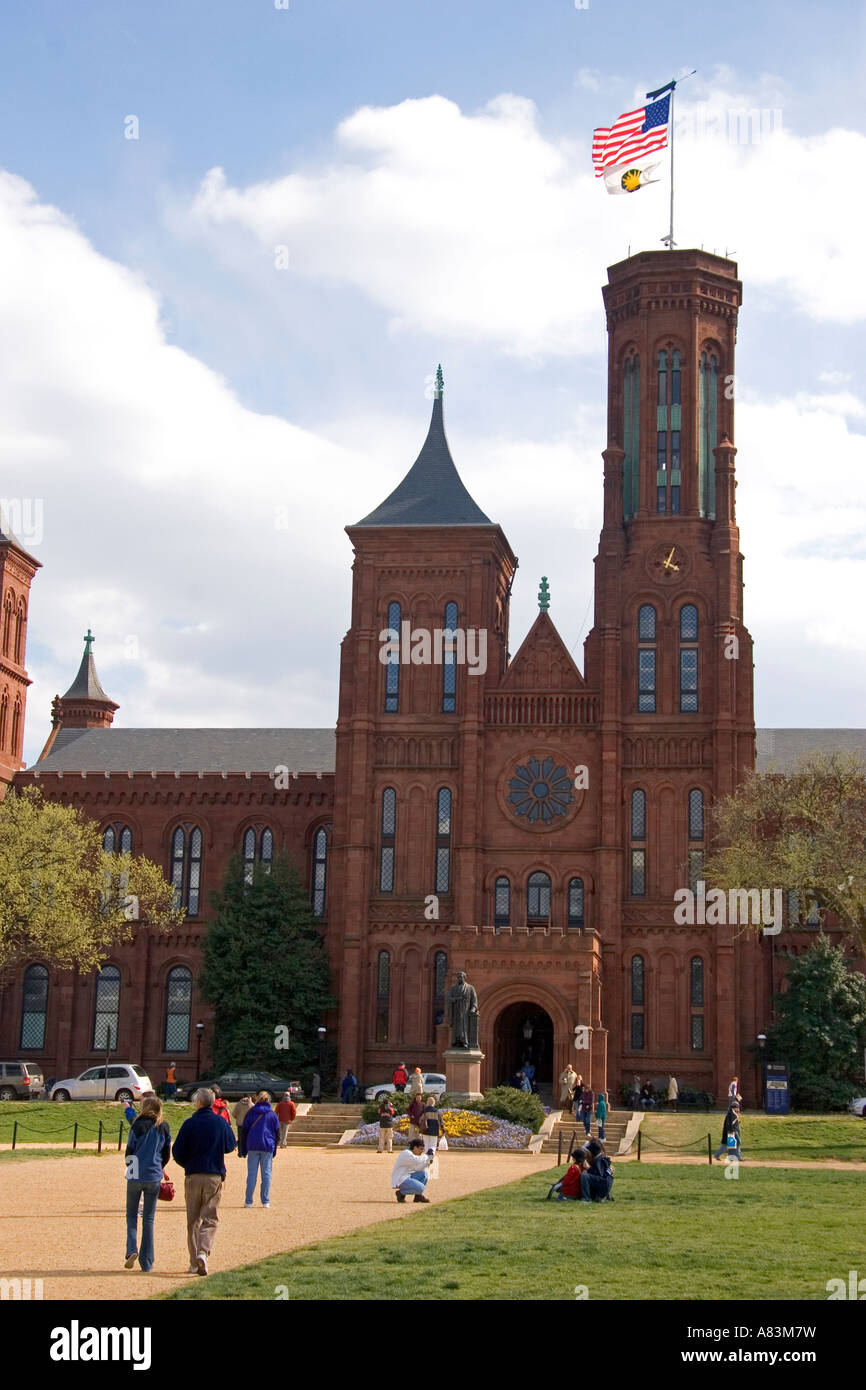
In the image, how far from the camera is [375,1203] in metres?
27.0

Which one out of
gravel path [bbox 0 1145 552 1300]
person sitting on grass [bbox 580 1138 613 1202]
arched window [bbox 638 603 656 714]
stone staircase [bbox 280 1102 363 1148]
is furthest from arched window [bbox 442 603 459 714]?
person sitting on grass [bbox 580 1138 613 1202]

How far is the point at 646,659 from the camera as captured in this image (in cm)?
6744

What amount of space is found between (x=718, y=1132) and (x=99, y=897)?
2907 cm

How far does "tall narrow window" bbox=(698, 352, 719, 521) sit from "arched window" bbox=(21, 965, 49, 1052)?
114 ft

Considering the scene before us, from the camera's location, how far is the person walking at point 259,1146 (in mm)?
25047

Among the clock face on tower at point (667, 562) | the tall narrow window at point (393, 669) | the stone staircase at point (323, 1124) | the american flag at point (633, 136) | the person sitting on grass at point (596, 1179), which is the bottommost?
the stone staircase at point (323, 1124)

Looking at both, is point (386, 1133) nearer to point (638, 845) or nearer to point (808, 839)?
point (808, 839)

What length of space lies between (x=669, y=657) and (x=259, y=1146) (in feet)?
146

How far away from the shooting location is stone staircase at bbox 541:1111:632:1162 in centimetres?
4444

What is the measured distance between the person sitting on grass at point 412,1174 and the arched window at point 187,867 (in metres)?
45.8

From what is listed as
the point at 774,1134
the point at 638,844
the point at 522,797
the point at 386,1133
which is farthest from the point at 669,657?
the point at 386,1133

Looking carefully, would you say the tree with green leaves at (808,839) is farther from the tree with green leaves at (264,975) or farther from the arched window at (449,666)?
the tree with green leaves at (264,975)

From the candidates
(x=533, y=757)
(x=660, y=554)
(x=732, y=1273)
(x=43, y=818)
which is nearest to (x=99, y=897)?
(x=43, y=818)

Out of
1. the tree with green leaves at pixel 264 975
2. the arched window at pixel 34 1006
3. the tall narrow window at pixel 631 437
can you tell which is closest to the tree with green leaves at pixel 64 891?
the tree with green leaves at pixel 264 975
